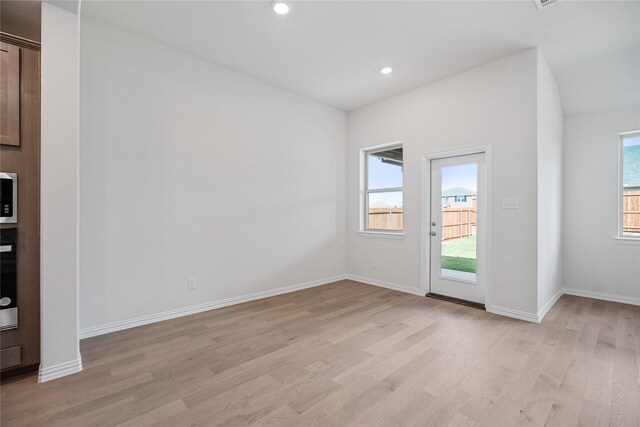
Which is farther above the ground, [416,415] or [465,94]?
[465,94]

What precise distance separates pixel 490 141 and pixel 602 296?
289 centimetres

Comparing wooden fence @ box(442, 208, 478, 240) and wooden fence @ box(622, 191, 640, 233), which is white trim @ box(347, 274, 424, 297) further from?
wooden fence @ box(622, 191, 640, 233)

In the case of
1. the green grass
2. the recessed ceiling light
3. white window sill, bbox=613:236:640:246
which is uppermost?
the recessed ceiling light

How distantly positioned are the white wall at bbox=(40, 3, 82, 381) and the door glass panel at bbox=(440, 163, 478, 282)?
4.02 m

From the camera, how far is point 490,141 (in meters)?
3.44

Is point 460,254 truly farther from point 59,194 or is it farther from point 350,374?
point 59,194

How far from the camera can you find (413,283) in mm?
4199

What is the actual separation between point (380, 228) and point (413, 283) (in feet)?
3.53

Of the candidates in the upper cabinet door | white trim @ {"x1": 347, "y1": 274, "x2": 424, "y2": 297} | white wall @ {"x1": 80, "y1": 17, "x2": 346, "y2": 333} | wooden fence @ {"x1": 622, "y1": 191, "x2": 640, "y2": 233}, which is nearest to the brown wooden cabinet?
the upper cabinet door

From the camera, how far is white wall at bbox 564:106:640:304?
154 inches

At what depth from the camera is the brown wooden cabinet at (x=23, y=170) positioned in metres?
1.98

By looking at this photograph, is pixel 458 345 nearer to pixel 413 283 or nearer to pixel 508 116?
pixel 413 283

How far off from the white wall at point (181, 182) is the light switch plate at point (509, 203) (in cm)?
263

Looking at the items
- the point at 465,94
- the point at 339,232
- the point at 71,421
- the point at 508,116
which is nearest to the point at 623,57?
the point at 508,116
